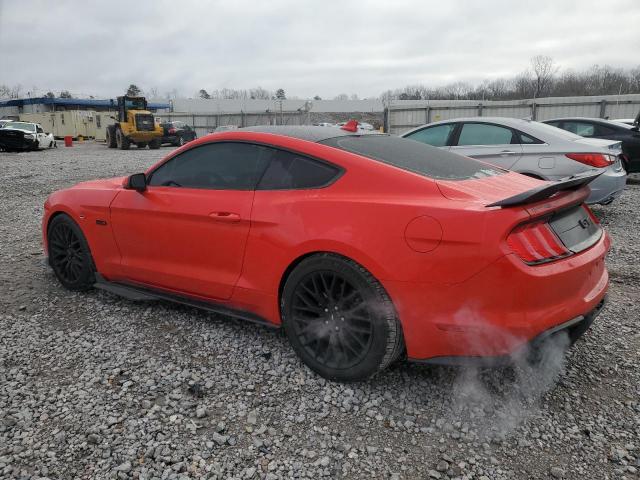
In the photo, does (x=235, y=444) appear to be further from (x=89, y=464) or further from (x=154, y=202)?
(x=154, y=202)

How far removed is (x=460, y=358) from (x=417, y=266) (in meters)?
0.50

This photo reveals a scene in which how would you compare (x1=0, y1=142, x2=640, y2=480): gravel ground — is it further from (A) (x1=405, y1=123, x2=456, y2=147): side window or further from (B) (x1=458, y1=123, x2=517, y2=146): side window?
(A) (x1=405, y1=123, x2=456, y2=147): side window

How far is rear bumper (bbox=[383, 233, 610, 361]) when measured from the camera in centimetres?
231

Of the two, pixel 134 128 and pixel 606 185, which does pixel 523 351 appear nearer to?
pixel 606 185

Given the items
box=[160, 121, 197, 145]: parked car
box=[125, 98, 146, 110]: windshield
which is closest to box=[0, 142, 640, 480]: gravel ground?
box=[160, 121, 197, 145]: parked car

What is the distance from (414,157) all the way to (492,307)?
1.14 m

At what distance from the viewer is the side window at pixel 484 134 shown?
6.94 m

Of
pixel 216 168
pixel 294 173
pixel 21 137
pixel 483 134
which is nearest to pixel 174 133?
pixel 21 137

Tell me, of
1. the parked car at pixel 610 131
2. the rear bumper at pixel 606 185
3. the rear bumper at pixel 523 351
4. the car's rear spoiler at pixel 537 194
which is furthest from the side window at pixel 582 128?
the rear bumper at pixel 523 351

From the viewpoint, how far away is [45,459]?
225cm

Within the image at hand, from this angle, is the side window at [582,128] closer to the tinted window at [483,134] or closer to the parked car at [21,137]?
the tinted window at [483,134]

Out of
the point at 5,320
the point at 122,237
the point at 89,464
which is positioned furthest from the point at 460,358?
the point at 5,320

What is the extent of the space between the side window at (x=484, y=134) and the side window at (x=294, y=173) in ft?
15.7

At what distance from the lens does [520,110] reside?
19.2 meters
